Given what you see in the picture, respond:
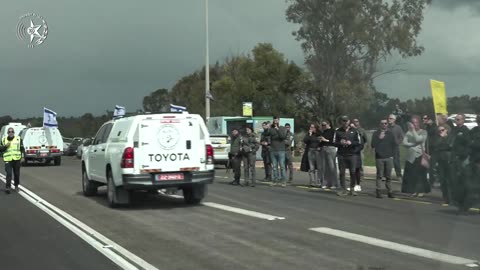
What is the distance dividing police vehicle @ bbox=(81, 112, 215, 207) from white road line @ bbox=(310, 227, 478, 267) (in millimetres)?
3953

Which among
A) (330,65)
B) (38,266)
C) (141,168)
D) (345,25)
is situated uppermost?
(345,25)

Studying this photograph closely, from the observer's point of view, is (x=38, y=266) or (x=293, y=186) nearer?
(x=38, y=266)

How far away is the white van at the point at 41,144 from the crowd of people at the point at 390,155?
18013 millimetres

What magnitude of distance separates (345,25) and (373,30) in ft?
6.66

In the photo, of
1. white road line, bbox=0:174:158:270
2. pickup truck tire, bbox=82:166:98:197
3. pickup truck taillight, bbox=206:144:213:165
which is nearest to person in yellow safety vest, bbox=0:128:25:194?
pickup truck tire, bbox=82:166:98:197

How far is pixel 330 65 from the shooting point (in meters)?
43.5

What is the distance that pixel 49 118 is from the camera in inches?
1367

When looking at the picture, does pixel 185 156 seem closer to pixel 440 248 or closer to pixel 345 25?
pixel 440 248

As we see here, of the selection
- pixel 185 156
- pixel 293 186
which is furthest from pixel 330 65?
pixel 185 156

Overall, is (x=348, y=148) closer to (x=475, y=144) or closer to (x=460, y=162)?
(x=460, y=162)

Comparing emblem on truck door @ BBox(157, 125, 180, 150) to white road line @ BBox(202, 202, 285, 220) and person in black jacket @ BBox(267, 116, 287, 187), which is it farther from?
person in black jacket @ BBox(267, 116, 287, 187)

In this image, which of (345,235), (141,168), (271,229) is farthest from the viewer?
(141,168)

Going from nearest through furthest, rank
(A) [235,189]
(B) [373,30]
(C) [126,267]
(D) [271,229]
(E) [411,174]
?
(C) [126,267] < (D) [271,229] < (E) [411,174] < (A) [235,189] < (B) [373,30]

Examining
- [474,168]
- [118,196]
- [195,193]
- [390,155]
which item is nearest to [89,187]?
[118,196]
